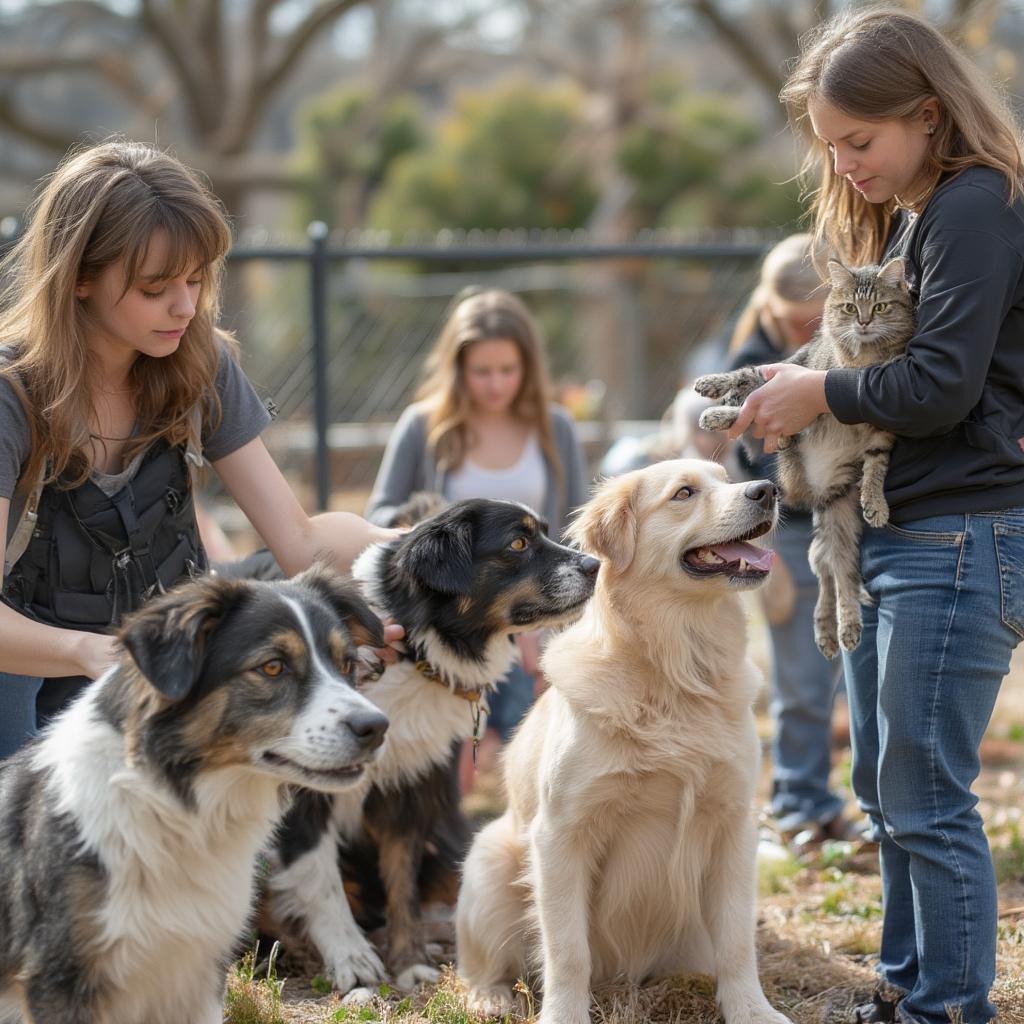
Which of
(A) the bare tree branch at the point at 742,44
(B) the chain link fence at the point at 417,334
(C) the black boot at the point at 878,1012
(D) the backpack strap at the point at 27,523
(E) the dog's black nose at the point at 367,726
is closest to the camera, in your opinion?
(E) the dog's black nose at the point at 367,726

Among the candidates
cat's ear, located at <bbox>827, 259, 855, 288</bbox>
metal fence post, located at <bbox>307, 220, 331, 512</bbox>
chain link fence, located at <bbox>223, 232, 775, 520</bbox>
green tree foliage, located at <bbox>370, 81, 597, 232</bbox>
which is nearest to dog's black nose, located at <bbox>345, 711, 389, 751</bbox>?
cat's ear, located at <bbox>827, 259, 855, 288</bbox>

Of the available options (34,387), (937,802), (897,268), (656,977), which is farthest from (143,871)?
(897,268)

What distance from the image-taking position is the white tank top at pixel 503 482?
5809 mm

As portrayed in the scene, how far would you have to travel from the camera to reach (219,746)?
2783 mm

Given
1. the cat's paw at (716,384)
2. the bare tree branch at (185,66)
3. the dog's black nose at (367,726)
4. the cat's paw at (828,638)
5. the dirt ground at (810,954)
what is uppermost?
the bare tree branch at (185,66)

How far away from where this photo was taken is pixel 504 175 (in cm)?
1931

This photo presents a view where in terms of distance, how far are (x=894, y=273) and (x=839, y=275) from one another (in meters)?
0.22

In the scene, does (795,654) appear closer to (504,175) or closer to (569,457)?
(569,457)

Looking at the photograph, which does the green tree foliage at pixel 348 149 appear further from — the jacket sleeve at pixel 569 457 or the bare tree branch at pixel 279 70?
the jacket sleeve at pixel 569 457

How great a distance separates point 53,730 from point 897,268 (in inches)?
94.8

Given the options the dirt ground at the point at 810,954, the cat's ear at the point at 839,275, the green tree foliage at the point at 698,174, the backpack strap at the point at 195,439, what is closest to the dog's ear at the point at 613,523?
the cat's ear at the point at 839,275

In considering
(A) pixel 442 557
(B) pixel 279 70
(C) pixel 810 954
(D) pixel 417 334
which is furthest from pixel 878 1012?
(B) pixel 279 70

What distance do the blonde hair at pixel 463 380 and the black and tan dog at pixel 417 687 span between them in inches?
65.0

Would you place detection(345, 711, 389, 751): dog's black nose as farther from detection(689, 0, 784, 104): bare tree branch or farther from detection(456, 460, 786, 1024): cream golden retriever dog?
detection(689, 0, 784, 104): bare tree branch
